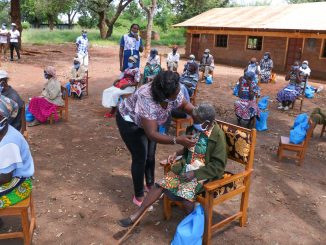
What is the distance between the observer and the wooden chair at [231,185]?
3395mm

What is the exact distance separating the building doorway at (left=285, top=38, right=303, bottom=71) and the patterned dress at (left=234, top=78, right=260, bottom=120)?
11879 mm

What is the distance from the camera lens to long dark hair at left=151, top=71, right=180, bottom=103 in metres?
3.23

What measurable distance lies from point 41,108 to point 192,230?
5.14m

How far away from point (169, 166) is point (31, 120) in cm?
466

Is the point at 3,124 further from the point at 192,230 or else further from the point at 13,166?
the point at 192,230

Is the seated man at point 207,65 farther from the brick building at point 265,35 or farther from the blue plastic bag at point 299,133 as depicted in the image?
the blue plastic bag at point 299,133

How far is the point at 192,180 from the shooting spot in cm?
349

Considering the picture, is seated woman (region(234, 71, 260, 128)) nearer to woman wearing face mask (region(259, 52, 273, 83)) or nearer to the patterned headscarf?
the patterned headscarf

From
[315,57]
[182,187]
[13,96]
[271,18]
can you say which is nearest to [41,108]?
[13,96]

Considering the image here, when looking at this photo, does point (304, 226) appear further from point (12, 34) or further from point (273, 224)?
point (12, 34)

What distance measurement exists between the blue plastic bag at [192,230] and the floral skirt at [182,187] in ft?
0.51

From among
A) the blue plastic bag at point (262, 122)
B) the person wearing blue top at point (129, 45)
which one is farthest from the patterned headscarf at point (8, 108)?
the blue plastic bag at point (262, 122)

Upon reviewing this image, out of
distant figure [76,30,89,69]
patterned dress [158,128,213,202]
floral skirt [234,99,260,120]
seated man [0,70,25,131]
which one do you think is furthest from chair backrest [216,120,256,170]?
distant figure [76,30,89,69]

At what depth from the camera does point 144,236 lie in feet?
12.2
